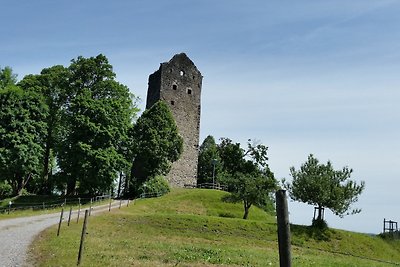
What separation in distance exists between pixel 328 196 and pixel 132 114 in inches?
1037

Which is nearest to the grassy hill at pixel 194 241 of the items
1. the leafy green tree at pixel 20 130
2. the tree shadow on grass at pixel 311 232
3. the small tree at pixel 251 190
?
the tree shadow on grass at pixel 311 232

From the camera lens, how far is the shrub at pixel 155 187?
1944 inches

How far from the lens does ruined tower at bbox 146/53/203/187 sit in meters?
59.8

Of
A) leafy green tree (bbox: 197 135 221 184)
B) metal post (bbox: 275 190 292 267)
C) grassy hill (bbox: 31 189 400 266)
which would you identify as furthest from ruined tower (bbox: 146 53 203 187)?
metal post (bbox: 275 190 292 267)

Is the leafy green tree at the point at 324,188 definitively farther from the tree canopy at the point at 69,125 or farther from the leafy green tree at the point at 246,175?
the tree canopy at the point at 69,125

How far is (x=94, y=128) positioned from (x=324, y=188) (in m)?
24.0

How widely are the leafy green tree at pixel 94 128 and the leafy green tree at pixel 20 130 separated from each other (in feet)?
8.98

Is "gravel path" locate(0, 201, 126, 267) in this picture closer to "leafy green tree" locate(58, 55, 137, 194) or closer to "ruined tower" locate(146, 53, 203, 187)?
"leafy green tree" locate(58, 55, 137, 194)

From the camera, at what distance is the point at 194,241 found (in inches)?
1080

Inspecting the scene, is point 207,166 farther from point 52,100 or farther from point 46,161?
point 52,100

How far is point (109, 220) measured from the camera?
31.1m

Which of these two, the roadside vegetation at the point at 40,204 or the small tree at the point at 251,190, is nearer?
the roadside vegetation at the point at 40,204

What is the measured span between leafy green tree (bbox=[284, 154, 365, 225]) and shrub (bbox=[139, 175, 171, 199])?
15.5 meters

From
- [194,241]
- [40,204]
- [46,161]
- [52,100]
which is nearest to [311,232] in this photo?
[194,241]
